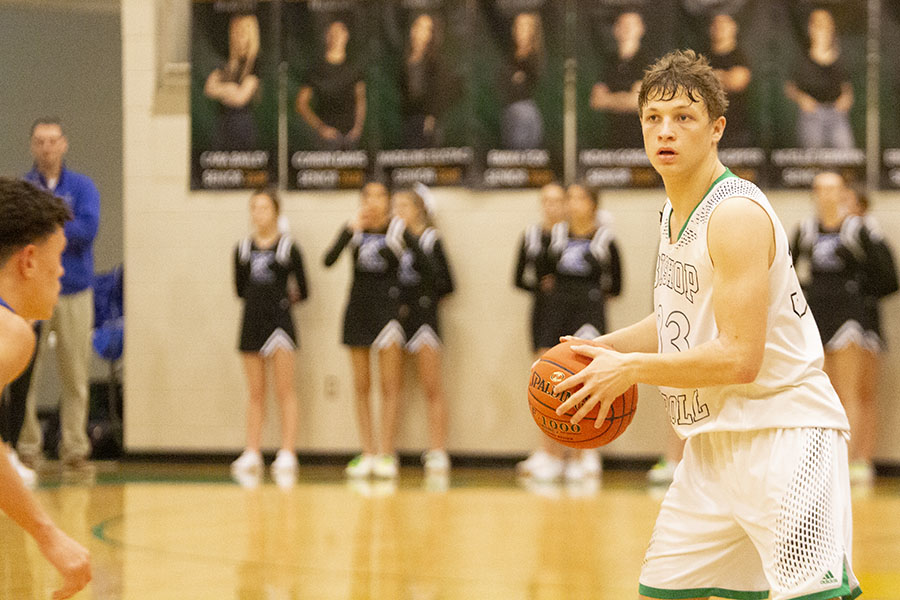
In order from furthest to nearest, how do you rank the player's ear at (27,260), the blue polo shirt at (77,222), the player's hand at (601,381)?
the blue polo shirt at (77,222) → the player's ear at (27,260) → the player's hand at (601,381)

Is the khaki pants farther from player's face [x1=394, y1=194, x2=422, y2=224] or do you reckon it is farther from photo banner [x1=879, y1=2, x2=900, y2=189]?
photo banner [x1=879, y1=2, x2=900, y2=189]

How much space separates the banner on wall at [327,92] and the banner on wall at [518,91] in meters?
0.95

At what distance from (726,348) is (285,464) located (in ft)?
22.4

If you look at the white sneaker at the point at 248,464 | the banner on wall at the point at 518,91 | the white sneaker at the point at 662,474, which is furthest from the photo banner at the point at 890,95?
the white sneaker at the point at 248,464

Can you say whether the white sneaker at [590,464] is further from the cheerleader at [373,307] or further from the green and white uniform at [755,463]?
the green and white uniform at [755,463]

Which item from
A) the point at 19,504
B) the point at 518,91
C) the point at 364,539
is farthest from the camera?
the point at 518,91

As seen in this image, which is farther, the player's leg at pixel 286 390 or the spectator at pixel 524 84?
the spectator at pixel 524 84

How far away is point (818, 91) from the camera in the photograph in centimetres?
895

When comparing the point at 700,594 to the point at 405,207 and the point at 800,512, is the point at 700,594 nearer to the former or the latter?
the point at 800,512

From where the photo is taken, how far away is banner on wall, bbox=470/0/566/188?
927 centimetres

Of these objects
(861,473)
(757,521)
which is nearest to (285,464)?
(861,473)

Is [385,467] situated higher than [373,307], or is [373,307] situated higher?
[373,307]

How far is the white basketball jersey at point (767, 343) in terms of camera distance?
270 centimetres

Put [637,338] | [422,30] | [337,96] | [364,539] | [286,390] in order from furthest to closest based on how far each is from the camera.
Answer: [337,96] < [422,30] < [286,390] < [364,539] < [637,338]
